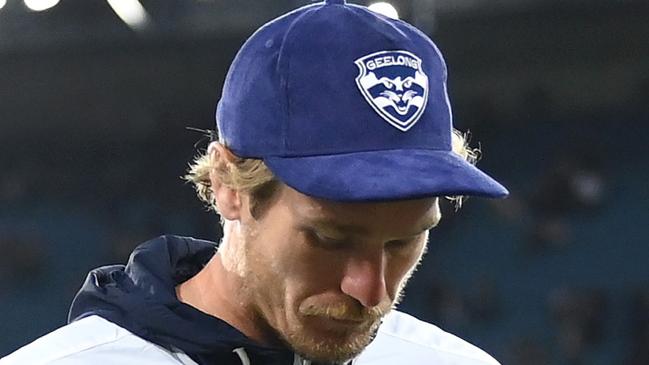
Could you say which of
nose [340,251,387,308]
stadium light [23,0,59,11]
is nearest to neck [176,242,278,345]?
nose [340,251,387,308]

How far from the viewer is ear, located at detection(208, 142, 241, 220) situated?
953 millimetres

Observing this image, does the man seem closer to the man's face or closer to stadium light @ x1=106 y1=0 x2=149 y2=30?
the man's face

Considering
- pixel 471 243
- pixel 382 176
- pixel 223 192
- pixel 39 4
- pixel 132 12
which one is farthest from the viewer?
pixel 471 243

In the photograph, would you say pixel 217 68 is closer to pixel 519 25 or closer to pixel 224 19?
pixel 224 19

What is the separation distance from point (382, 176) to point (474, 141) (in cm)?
358

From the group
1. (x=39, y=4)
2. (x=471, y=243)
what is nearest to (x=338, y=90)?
(x=39, y=4)

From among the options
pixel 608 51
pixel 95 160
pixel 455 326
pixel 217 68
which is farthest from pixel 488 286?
pixel 95 160

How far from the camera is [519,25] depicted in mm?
4281

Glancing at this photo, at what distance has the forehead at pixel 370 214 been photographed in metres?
0.87

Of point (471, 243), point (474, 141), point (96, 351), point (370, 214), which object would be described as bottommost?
point (471, 243)

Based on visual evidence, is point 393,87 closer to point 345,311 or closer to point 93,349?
point 345,311

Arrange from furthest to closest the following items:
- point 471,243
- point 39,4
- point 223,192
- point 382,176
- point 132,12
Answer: point 471,243 → point 132,12 → point 39,4 → point 223,192 → point 382,176

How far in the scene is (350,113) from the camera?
2.92ft

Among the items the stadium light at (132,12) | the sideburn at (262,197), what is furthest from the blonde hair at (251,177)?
the stadium light at (132,12)
